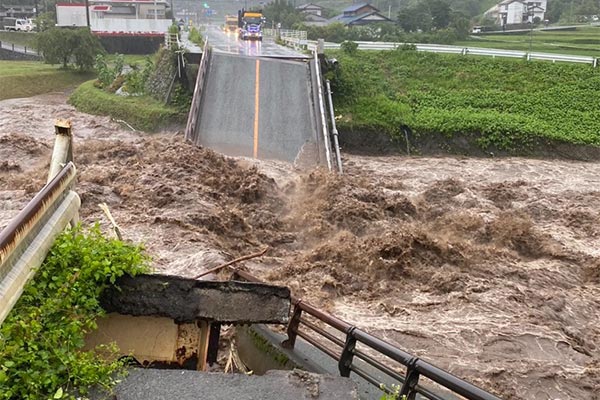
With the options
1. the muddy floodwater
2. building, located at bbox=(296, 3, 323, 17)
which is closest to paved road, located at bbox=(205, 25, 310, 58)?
the muddy floodwater

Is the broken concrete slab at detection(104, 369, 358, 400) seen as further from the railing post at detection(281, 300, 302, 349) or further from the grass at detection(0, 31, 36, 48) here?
the grass at detection(0, 31, 36, 48)

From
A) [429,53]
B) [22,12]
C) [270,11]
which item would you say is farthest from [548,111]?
[22,12]

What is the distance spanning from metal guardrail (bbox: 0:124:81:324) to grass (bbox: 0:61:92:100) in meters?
25.9

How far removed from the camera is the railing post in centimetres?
547

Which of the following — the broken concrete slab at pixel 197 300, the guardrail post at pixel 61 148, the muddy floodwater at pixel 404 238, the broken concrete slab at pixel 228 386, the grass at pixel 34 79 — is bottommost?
the muddy floodwater at pixel 404 238

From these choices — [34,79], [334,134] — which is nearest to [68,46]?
[34,79]

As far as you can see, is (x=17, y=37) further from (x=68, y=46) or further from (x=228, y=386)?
(x=228, y=386)

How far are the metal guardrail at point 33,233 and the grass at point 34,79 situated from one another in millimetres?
25924

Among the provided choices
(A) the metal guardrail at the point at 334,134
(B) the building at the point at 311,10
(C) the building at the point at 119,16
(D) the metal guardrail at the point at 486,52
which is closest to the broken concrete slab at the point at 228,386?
(A) the metal guardrail at the point at 334,134

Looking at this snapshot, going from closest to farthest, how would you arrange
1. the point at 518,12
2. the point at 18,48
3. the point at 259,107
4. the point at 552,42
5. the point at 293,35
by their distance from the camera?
the point at 259,107 → the point at 293,35 → the point at 552,42 → the point at 18,48 → the point at 518,12

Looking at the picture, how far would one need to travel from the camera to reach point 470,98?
23719mm

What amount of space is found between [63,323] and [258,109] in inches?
633

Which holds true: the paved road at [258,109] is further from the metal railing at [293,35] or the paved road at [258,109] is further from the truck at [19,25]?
the truck at [19,25]

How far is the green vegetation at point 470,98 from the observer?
21062 mm
